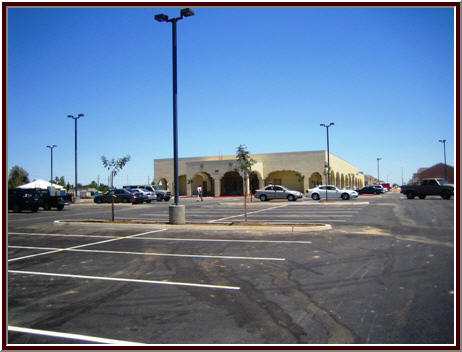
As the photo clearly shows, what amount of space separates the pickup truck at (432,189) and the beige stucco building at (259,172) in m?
19.3

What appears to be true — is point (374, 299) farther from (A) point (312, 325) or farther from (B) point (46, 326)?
(B) point (46, 326)

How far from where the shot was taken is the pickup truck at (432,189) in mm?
31955

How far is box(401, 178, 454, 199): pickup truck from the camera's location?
3195cm

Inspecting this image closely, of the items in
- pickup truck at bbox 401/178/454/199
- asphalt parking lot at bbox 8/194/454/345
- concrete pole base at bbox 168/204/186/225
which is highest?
pickup truck at bbox 401/178/454/199

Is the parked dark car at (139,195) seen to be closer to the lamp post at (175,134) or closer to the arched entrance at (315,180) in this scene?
the lamp post at (175,134)

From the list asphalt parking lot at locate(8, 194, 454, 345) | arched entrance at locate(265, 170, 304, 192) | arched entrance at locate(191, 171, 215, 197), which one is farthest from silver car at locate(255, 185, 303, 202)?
arched entrance at locate(191, 171, 215, 197)

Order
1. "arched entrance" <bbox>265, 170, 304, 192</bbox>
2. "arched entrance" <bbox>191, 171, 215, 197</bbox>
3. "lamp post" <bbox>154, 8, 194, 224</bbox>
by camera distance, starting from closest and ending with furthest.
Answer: "lamp post" <bbox>154, 8, 194, 224</bbox> < "arched entrance" <bbox>265, 170, 304, 192</bbox> < "arched entrance" <bbox>191, 171, 215, 197</bbox>

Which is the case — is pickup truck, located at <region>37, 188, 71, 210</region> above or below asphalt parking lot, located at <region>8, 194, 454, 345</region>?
above

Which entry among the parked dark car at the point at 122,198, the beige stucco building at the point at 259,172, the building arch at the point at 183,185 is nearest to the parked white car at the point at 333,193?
the beige stucco building at the point at 259,172

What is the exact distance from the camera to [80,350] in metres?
3.58

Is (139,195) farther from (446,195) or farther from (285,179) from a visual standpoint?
(285,179)

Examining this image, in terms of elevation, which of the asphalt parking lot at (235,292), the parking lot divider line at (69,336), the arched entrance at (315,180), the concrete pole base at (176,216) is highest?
the arched entrance at (315,180)

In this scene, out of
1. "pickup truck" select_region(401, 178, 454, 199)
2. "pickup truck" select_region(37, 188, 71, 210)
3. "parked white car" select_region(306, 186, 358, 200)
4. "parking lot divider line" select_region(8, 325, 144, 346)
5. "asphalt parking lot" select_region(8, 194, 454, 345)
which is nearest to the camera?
"parking lot divider line" select_region(8, 325, 144, 346)

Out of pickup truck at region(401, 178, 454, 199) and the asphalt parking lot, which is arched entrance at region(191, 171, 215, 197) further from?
the asphalt parking lot
